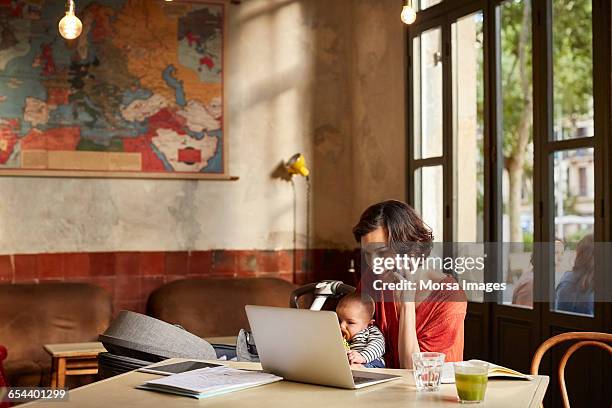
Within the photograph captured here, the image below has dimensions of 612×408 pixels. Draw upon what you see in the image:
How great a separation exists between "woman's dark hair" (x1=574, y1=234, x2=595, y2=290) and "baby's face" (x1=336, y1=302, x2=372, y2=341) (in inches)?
75.0

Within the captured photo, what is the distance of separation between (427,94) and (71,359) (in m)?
3.22

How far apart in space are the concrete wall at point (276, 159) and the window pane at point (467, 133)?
659 mm

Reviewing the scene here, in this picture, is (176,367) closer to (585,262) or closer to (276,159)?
(585,262)

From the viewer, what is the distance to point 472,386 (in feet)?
8.05

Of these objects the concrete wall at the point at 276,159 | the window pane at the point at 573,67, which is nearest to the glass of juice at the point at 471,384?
the window pane at the point at 573,67

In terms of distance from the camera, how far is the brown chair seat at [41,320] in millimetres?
5938

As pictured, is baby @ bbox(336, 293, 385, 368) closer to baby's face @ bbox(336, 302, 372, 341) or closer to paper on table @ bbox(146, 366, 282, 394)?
baby's face @ bbox(336, 302, 372, 341)

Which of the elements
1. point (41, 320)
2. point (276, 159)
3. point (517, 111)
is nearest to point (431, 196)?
point (276, 159)

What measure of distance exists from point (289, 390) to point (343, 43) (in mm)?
5157

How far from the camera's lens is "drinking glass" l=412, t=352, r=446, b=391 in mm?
2639

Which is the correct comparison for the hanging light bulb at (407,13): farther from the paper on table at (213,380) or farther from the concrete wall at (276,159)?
the concrete wall at (276,159)

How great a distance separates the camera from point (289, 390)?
8.79ft

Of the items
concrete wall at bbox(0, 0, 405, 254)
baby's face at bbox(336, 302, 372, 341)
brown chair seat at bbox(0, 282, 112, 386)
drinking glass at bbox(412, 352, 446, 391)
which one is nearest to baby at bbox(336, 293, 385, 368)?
baby's face at bbox(336, 302, 372, 341)

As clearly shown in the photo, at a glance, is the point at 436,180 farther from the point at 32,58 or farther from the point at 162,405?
the point at 162,405
